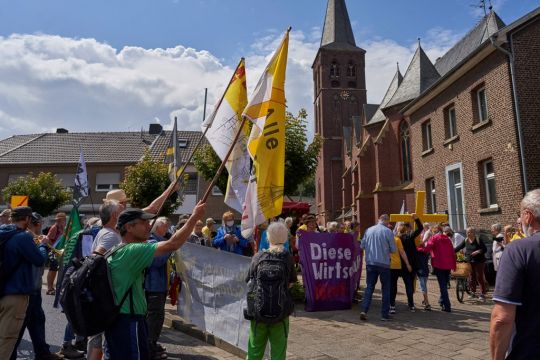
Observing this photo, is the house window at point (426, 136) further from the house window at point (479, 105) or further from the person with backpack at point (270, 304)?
the person with backpack at point (270, 304)

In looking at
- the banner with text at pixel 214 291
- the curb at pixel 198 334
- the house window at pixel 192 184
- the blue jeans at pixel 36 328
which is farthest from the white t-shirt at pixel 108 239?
the house window at pixel 192 184

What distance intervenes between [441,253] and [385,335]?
10.3 feet

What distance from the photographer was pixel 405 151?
27234 mm

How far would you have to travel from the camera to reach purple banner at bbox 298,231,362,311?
7.79m

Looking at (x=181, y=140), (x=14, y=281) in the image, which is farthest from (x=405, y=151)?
(x=14, y=281)

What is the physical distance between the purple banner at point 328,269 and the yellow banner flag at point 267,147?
3.13 metres

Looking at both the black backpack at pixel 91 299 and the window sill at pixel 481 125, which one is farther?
the window sill at pixel 481 125

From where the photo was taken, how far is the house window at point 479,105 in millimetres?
15094

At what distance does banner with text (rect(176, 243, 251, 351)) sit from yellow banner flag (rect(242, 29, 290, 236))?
2.66 feet

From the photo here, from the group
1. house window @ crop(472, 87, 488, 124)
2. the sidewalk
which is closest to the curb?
the sidewalk

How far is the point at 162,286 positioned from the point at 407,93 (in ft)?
80.8

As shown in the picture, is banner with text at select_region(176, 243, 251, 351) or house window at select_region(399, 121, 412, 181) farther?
house window at select_region(399, 121, 412, 181)

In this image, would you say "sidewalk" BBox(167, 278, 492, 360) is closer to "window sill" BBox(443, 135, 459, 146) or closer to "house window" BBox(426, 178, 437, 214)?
"window sill" BBox(443, 135, 459, 146)

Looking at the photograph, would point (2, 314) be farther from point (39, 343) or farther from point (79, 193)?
point (79, 193)
